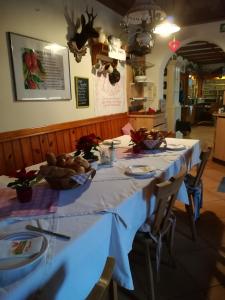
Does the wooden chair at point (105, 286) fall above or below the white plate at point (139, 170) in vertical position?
below

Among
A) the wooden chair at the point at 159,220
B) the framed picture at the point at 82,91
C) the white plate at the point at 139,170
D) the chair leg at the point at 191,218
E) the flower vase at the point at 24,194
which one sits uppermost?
the framed picture at the point at 82,91

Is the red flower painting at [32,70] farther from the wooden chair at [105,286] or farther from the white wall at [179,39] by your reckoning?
the white wall at [179,39]

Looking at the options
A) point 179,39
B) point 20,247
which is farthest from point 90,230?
point 179,39

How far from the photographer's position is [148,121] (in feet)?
14.2

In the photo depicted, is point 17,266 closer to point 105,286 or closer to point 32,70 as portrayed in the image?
point 105,286

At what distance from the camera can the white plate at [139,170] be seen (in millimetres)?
1584

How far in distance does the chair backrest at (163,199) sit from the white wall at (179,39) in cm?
367

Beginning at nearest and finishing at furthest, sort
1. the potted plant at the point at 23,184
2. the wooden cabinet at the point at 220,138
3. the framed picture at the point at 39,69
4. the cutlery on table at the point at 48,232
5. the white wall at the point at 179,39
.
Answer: the cutlery on table at the point at 48,232
the potted plant at the point at 23,184
the framed picture at the point at 39,69
the white wall at the point at 179,39
the wooden cabinet at the point at 220,138

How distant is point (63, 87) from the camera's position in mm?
3025

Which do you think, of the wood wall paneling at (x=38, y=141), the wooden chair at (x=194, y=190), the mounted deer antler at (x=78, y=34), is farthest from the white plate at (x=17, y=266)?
the mounted deer antler at (x=78, y=34)

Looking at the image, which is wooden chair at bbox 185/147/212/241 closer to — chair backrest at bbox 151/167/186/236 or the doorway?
chair backrest at bbox 151/167/186/236

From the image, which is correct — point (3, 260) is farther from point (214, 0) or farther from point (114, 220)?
point (214, 0)

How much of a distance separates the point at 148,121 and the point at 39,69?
2282 millimetres

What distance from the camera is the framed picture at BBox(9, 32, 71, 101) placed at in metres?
2.41
